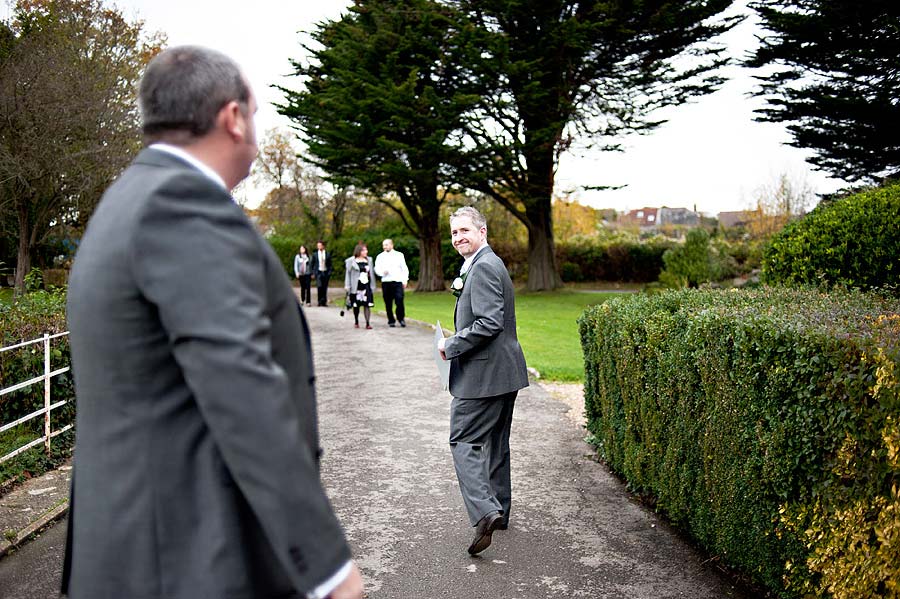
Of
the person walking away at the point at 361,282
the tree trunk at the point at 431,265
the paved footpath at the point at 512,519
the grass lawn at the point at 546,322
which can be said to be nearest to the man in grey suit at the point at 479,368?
the paved footpath at the point at 512,519

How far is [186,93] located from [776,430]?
3304mm

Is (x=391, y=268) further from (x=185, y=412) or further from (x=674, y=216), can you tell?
(x=674, y=216)

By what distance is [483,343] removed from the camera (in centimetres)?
558

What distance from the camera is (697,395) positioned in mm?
5293

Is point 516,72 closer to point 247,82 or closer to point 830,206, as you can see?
point 830,206

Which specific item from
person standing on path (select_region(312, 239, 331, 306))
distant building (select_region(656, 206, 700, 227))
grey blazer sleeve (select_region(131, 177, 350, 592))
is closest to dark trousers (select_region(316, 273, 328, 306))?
person standing on path (select_region(312, 239, 331, 306))

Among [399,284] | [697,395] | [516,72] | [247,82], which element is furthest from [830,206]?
[516,72]

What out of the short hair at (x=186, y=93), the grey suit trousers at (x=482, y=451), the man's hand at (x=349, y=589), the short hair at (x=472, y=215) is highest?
the short hair at (x=186, y=93)

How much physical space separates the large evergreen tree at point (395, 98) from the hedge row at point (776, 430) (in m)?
25.1

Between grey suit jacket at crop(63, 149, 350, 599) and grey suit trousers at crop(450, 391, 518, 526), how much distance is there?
345 centimetres

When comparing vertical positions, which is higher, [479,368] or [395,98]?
[395,98]

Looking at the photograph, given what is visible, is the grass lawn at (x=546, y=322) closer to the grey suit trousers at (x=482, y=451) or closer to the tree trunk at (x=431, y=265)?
the tree trunk at (x=431, y=265)

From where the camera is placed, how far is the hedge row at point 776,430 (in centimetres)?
342

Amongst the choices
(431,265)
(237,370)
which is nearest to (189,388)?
(237,370)
